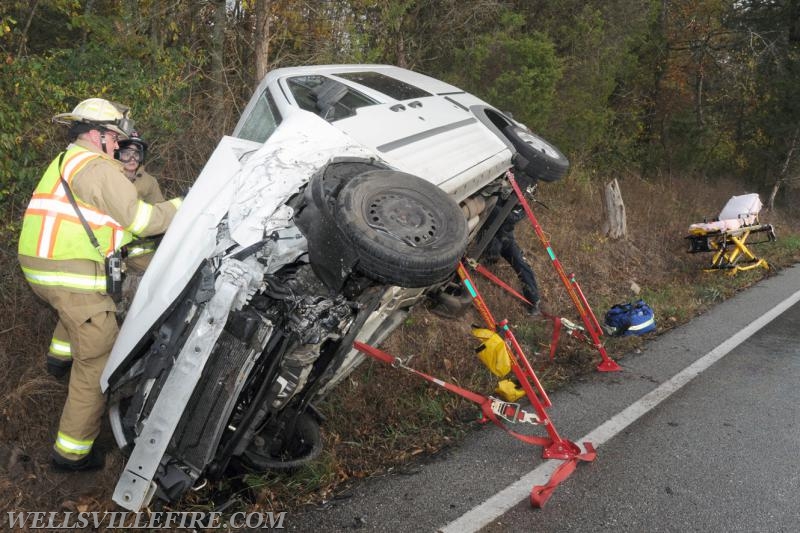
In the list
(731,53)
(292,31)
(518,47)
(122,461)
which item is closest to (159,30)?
(292,31)

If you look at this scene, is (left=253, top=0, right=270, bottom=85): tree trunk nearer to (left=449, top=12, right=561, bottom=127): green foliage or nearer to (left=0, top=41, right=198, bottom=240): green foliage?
(left=0, top=41, right=198, bottom=240): green foliage

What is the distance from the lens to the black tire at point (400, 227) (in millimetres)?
2393

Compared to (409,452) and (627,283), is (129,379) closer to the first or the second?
(409,452)

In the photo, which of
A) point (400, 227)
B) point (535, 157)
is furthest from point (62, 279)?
point (535, 157)

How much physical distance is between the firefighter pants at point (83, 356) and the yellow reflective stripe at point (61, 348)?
13.4 inches

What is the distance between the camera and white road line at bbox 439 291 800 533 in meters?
2.87

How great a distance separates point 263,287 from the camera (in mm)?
2502

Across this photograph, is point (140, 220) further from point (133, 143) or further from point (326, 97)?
point (326, 97)

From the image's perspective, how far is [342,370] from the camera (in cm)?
341

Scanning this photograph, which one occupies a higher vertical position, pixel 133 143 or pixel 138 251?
pixel 133 143

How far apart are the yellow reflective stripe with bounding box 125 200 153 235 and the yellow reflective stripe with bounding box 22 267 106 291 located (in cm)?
34

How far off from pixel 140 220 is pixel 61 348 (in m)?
1.02

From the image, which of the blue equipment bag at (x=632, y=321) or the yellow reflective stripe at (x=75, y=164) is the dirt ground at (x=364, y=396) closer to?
the blue equipment bag at (x=632, y=321)

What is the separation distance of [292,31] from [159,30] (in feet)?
4.81
